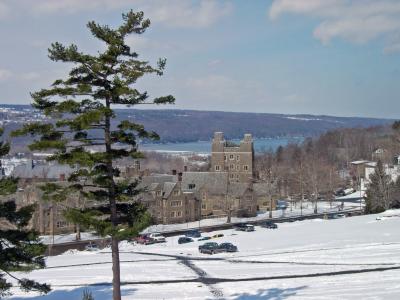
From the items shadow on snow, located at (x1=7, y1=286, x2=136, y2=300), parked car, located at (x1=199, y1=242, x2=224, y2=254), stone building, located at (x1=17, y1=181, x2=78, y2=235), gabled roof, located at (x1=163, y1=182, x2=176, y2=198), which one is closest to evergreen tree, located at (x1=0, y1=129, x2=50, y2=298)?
shadow on snow, located at (x1=7, y1=286, x2=136, y2=300)

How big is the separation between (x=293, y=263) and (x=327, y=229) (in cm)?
2156

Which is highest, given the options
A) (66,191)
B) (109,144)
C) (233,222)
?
(109,144)

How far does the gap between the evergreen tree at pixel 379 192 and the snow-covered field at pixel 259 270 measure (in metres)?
21.4

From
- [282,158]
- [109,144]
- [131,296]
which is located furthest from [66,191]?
[282,158]

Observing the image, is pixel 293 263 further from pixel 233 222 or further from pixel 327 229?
pixel 233 222

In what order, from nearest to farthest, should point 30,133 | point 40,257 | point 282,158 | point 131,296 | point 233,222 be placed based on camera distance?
point 30,133 < point 40,257 < point 131,296 < point 233,222 < point 282,158

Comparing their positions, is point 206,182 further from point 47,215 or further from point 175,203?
point 47,215

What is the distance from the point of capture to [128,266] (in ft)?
146

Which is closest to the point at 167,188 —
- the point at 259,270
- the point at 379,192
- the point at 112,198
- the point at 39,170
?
the point at 379,192

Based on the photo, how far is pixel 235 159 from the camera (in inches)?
4779

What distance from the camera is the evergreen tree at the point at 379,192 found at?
81375mm

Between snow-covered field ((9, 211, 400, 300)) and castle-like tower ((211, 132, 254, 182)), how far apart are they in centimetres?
5916

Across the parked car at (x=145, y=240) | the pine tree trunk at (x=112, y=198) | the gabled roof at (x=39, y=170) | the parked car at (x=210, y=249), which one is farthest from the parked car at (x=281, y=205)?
the pine tree trunk at (x=112, y=198)

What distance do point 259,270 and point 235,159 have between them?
270 ft
